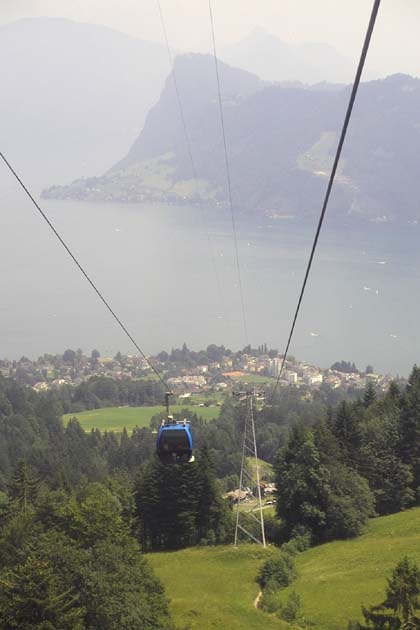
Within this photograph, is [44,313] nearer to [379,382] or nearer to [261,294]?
[261,294]

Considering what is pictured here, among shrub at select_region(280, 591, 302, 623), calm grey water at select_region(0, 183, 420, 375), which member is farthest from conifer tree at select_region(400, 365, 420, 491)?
calm grey water at select_region(0, 183, 420, 375)

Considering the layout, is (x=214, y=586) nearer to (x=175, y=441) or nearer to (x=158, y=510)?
(x=158, y=510)

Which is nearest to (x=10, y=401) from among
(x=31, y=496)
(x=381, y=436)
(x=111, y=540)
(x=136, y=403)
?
(x=136, y=403)

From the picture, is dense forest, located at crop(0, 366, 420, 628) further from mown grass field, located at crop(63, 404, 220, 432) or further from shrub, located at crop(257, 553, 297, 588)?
mown grass field, located at crop(63, 404, 220, 432)

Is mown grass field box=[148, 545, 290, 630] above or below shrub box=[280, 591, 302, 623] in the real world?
below

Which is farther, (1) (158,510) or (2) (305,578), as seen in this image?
(1) (158,510)

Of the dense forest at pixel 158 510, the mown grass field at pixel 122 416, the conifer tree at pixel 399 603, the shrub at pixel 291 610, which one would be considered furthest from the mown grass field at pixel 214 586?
the mown grass field at pixel 122 416

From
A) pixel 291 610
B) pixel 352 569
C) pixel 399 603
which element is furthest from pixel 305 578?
pixel 399 603
